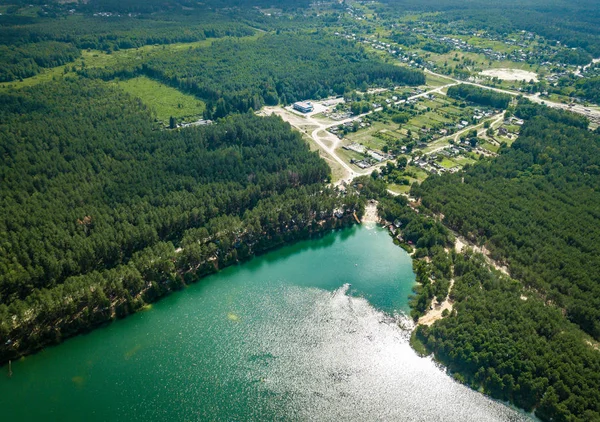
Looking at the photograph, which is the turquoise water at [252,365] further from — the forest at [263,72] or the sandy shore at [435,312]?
the forest at [263,72]

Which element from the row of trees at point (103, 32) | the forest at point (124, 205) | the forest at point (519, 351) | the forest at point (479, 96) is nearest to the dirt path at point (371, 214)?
the forest at point (124, 205)

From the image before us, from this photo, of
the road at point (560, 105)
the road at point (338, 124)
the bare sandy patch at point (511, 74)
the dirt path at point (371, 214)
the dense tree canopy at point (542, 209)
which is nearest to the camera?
the dense tree canopy at point (542, 209)

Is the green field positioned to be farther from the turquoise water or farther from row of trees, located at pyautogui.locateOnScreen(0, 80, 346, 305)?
the turquoise water

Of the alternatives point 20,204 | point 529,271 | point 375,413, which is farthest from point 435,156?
point 20,204

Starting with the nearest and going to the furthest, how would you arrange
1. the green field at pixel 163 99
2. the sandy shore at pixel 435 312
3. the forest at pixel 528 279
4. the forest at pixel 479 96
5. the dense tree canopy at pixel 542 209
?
1. the forest at pixel 528 279
2. the sandy shore at pixel 435 312
3. the dense tree canopy at pixel 542 209
4. the green field at pixel 163 99
5. the forest at pixel 479 96

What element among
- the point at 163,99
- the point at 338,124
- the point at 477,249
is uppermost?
the point at 163,99

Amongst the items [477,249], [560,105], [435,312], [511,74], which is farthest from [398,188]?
[511,74]

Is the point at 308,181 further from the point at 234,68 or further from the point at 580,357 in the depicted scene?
the point at 234,68

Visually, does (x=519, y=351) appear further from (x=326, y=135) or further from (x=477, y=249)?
Answer: (x=326, y=135)
